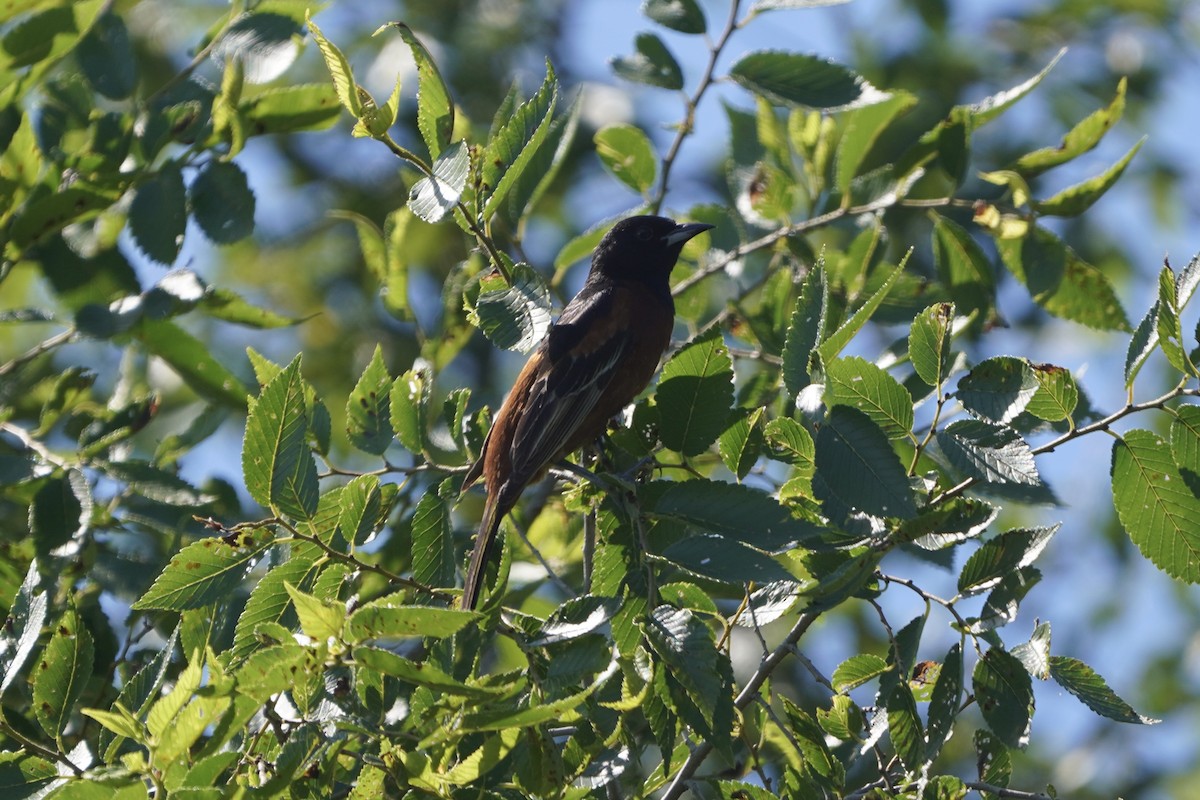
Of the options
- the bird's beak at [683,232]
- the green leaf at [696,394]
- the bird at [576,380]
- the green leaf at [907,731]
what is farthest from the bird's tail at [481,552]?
the bird's beak at [683,232]

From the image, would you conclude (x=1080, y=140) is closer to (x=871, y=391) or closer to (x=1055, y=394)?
(x=1055, y=394)

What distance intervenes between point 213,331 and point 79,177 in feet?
15.7

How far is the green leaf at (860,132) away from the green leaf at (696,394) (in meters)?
1.37

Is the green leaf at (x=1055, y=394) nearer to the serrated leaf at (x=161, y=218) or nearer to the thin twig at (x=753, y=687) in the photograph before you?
the thin twig at (x=753, y=687)

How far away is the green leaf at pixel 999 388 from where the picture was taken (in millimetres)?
2502

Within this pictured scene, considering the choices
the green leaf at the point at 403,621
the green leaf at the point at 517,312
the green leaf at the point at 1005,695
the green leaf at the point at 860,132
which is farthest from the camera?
the green leaf at the point at 860,132

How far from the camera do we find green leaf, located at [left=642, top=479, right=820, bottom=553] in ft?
8.18

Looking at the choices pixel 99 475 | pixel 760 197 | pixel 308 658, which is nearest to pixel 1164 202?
pixel 760 197

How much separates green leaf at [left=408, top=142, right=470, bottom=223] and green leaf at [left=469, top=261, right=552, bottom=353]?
0.87ft

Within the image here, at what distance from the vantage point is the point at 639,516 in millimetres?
2768

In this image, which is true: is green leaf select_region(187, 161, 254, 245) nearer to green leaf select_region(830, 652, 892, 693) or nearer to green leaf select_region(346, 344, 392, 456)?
green leaf select_region(346, 344, 392, 456)

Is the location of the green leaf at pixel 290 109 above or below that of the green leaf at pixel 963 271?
above

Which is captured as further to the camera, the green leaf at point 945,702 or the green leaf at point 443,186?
the green leaf at point 443,186

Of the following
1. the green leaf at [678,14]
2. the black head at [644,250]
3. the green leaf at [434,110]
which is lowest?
the black head at [644,250]
